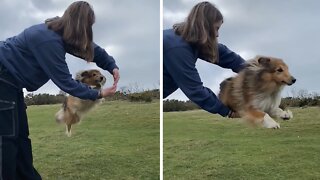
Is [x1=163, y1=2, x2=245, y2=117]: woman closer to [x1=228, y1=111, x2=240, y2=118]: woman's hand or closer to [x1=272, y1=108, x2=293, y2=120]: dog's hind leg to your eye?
[x1=228, y1=111, x2=240, y2=118]: woman's hand

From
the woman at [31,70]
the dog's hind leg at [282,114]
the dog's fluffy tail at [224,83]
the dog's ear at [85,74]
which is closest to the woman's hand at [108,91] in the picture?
the woman at [31,70]

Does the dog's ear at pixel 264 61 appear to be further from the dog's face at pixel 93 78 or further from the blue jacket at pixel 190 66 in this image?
the dog's face at pixel 93 78

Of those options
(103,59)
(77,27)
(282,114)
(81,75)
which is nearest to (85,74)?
(81,75)

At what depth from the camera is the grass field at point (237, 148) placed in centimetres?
285

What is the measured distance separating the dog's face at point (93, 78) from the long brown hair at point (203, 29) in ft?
1.55

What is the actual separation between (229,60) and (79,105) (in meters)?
0.81

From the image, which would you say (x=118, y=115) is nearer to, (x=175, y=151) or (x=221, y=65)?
(x=175, y=151)

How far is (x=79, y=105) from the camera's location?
9.85 feet

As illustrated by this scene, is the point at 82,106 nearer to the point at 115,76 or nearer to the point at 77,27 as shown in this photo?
the point at 115,76

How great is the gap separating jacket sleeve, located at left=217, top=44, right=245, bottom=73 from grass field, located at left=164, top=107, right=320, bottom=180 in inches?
10.6

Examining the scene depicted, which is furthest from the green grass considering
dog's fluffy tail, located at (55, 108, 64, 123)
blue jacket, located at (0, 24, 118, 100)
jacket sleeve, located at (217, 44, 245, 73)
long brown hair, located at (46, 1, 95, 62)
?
jacket sleeve, located at (217, 44, 245, 73)

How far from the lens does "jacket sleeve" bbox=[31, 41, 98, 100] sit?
2842 mm

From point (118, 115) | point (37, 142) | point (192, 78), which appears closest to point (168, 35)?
point (192, 78)

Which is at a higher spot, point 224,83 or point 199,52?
point 199,52
